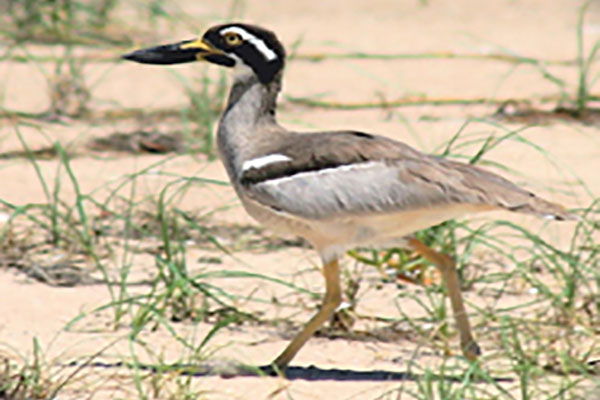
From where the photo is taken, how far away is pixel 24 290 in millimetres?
5582

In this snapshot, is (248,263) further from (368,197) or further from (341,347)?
(368,197)

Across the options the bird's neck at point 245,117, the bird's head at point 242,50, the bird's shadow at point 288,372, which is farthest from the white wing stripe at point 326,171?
the bird's shadow at point 288,372

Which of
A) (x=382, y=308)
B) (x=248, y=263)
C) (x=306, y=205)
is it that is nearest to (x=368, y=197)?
(x=306, y=205)

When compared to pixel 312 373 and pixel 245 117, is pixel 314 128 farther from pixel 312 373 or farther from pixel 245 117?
pixel 312 373

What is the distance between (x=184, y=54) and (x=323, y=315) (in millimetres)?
1080

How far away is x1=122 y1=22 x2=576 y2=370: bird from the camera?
14.7 ft

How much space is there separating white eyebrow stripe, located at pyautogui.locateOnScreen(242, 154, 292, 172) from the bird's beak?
1.47 ft

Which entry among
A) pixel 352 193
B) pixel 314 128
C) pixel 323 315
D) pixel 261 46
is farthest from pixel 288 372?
pixel 314 128

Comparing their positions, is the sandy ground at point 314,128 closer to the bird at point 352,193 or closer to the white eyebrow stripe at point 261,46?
the bird at point 352,193

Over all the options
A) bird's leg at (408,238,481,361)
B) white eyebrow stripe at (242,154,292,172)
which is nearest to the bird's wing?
white eyebrow stripe at (242,154,292,172)

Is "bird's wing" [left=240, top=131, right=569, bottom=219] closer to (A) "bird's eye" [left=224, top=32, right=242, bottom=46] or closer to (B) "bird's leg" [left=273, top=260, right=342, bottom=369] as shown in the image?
(B) "bird's leg" [left=273, top=260, right=342, bottom=369]

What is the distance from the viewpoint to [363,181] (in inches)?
180

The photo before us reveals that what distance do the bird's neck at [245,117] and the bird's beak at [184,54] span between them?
0.34ft

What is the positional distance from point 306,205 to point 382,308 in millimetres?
1047
